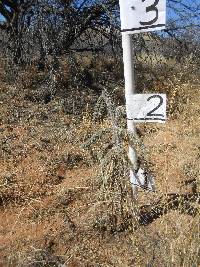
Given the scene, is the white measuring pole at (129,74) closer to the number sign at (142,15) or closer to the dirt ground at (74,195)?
the number sign at (142,15)

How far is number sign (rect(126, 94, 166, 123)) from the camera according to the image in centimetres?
366

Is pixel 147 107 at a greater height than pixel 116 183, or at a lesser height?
greater

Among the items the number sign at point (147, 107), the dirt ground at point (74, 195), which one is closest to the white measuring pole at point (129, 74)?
the number sign at point (147, 107)

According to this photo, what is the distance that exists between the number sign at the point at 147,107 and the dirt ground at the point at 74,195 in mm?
530

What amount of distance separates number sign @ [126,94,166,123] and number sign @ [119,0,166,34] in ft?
1.50

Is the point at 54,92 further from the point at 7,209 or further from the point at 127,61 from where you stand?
the point at 127,61

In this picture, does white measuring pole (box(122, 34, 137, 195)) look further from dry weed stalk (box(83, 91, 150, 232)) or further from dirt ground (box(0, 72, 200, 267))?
dirt ground (box(0, 72, 200, 267))

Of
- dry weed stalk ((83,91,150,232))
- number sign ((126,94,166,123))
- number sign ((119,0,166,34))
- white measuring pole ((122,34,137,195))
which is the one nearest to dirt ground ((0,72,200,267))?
dry weed stalk ((83,91,150,232))

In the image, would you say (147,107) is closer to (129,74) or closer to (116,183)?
(129,74)

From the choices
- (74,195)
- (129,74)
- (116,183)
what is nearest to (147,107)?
(129,74)

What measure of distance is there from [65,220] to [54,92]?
3.48m

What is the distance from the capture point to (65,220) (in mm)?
3965

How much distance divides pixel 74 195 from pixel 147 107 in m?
1.14

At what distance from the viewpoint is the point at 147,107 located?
371cm
